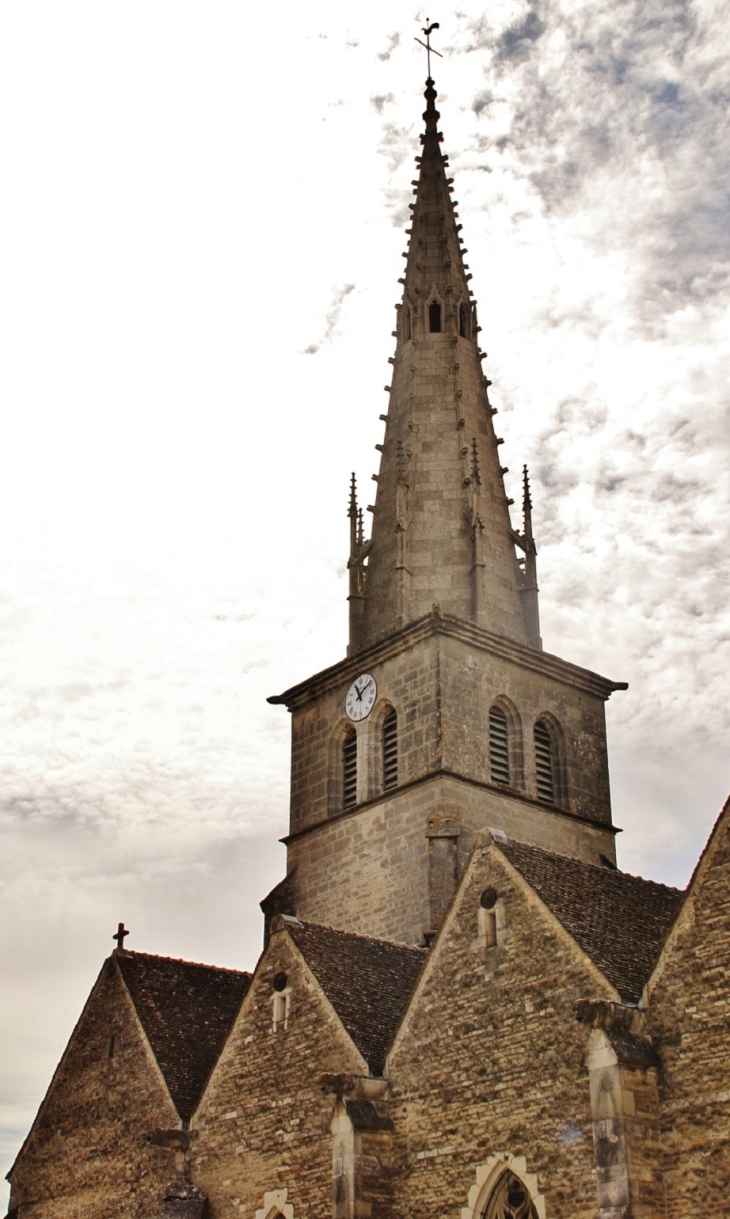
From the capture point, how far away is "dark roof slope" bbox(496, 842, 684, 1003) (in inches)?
620

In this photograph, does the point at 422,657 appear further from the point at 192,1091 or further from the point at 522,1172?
the point at 522,1172

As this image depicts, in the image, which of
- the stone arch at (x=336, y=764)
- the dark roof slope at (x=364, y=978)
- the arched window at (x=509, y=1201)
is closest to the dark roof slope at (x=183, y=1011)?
the dark roof slope at (x=364, y=978)

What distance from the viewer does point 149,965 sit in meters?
24.2

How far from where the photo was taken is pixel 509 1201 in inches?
607

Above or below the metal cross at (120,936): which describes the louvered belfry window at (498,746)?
above

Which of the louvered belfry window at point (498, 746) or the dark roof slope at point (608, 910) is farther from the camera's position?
the louvered belfry window at point (498, 746)

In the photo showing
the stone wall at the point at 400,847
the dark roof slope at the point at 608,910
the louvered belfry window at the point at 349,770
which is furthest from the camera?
the louvered belfry window at the point at 349,770

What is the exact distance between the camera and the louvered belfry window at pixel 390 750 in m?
26.8

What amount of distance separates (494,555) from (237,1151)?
1410 centimetres

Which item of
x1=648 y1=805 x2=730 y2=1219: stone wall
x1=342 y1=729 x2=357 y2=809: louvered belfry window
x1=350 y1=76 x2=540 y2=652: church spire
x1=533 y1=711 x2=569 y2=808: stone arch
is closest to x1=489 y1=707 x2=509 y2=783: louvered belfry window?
x1=533 y1=711 x2=569 y2=808: stone arch

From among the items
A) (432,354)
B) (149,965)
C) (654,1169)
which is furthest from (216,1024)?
(432,354)

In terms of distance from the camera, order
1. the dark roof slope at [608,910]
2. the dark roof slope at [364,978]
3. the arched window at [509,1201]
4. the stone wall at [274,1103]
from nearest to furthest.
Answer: the arched window at [509,1201] → the dark roof slope at [608,910] → the stone wall at [274,1103] → the dark roof slope at [364,978]

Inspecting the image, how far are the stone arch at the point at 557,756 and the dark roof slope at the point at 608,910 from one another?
25.0ft

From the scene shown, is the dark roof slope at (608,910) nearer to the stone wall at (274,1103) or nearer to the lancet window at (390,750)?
the stone wall at (274,1103)
